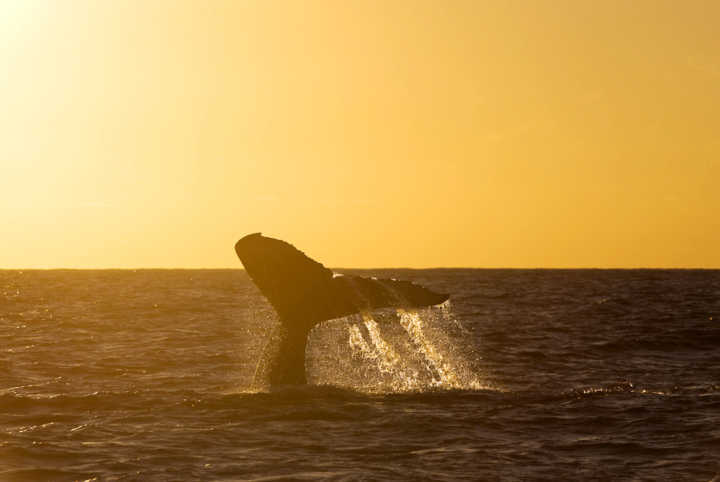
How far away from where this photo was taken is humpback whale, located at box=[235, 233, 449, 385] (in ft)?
46.4

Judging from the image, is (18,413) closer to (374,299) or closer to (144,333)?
(374,299)

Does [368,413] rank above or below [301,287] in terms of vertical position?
below

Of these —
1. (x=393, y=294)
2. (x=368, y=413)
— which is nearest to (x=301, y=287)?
(x=393, y=294)

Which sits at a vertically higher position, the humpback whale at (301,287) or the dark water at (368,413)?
the humpback whale at (301,287)

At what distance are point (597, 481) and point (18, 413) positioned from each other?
9057mm

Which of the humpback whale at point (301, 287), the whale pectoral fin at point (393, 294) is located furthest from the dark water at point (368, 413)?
the humpback whale at point (301, 287)

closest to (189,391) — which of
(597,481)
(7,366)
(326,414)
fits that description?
(326,414)

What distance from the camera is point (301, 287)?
14602 millimetres

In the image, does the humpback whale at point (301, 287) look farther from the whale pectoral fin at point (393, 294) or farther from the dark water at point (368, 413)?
the dark water at point (368, 413)

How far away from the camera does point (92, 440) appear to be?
43.9 feet

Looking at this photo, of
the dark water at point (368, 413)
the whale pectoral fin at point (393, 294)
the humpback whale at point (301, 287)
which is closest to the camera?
the dark water at point (368, 413)

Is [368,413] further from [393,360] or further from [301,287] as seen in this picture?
[393,360]

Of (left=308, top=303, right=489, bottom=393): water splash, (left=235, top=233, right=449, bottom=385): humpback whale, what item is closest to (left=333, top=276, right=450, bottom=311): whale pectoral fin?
(left=235, top=233, right=449, bottom=385): humpback whale

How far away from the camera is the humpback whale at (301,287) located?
1415 centimetres
